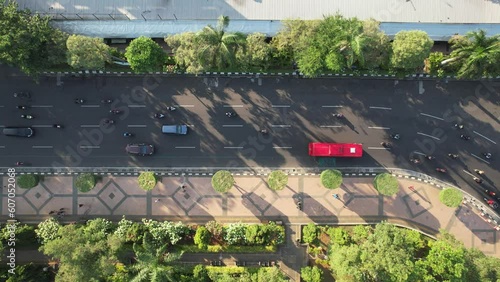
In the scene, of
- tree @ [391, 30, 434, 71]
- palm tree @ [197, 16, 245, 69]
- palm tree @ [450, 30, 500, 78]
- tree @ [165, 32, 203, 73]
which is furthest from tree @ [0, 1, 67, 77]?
palm tree @ [450, 30, 500, 78]

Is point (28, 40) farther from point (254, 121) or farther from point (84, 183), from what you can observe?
point (254, 121)

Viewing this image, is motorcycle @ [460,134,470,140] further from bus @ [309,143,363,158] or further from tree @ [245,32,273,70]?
tree @ [245,32,273,70]

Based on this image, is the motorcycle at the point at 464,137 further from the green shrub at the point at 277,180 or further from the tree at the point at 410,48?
the green shrub at the point at 277,180

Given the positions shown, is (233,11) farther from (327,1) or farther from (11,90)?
(11,90)

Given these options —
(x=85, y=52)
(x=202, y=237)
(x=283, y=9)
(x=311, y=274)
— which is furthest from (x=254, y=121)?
(x=85, y=52)

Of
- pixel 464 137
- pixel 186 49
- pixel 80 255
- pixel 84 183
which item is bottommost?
pixel 80 255

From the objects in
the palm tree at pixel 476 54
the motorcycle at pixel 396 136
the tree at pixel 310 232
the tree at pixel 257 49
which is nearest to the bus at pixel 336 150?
the motorcycle at pixel 396 136

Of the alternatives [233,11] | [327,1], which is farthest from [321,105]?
[233,11]
